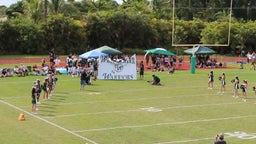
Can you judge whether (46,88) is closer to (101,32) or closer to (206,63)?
(206,63)

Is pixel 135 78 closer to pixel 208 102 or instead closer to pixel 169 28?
pixel 208 102

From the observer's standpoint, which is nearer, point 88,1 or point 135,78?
point 135,78

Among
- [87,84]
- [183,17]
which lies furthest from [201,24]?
[87,84]

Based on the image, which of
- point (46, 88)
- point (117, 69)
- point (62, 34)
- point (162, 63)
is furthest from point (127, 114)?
point (62, 34)

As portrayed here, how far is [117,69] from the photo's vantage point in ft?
128

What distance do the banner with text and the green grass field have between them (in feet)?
7.97

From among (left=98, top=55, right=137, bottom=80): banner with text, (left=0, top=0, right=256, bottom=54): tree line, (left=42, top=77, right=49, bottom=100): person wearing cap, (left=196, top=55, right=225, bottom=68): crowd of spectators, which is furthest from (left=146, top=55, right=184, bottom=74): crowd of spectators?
(left=42, top=77, right=49, bottom=100): person wearing cap

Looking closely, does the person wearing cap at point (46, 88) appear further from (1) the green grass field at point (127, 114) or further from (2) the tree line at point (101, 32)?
(2) the tree line at point (101, 32)

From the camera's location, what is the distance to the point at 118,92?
31812mm

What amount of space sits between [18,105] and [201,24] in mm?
48848

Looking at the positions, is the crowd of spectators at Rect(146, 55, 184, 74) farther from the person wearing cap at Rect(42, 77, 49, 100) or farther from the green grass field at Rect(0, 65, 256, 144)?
the person wearing cap at Rect(42, 77, 49, 100)

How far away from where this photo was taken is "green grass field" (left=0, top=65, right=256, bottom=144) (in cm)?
1986

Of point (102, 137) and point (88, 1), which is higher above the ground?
point (88, 1)

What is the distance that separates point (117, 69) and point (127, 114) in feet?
47.5
